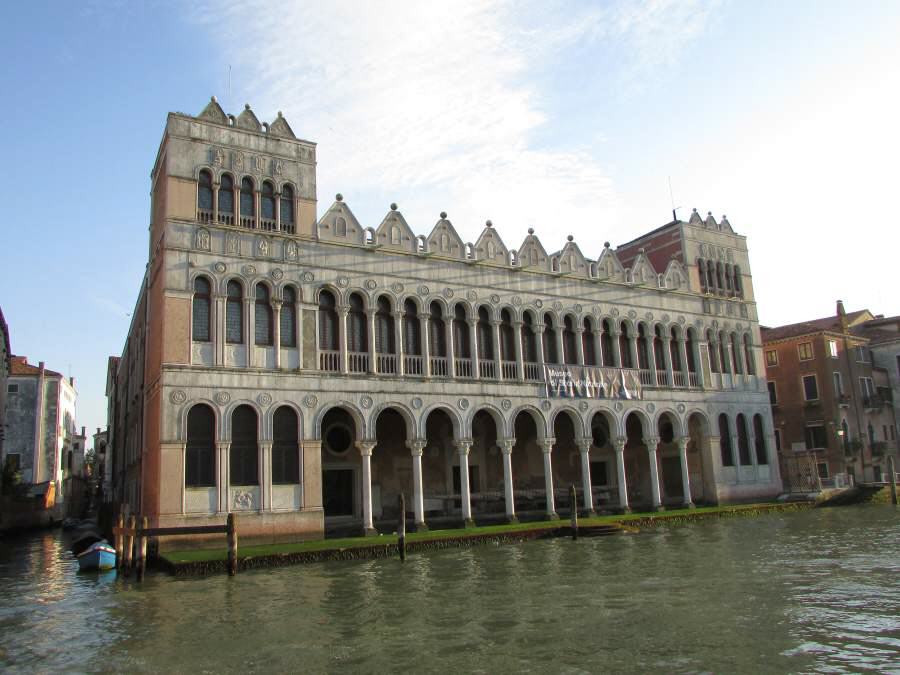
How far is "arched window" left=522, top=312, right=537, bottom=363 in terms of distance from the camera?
29875 mm

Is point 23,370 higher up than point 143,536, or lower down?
higher up

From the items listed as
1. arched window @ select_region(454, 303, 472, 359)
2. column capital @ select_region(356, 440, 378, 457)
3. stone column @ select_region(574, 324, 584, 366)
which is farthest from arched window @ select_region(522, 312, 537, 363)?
column capital @ select_region(356, 440, 378, 457)

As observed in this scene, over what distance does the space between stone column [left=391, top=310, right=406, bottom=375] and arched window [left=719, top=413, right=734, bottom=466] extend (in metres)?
16.5

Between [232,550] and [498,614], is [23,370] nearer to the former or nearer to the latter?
[232,550]

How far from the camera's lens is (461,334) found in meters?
28.4

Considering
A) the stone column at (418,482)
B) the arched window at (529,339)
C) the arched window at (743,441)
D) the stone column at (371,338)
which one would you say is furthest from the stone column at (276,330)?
the arched window at (743,441)

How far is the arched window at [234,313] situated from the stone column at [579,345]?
44.1ft

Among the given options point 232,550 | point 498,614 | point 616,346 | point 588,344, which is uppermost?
point 588,344

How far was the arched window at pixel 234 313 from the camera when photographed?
23.6 metres

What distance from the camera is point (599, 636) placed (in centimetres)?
1130

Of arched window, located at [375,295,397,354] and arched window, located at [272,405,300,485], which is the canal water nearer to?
arched window, located at [272,405,300,485]

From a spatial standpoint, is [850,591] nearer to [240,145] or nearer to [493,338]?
[493,338]

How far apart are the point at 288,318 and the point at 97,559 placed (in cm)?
886

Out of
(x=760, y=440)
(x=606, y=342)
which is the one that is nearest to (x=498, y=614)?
(x=606, y=342)
